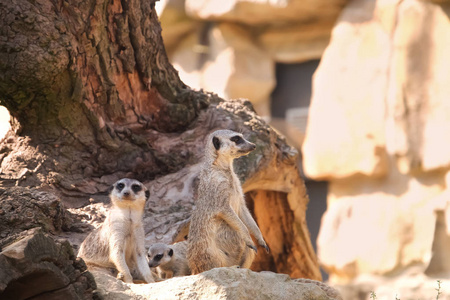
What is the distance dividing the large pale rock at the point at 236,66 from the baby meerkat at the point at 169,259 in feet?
16.3

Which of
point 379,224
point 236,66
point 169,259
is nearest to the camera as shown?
point 169,259

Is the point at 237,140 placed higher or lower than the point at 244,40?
lower

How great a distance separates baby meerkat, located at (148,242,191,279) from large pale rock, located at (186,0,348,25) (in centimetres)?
485

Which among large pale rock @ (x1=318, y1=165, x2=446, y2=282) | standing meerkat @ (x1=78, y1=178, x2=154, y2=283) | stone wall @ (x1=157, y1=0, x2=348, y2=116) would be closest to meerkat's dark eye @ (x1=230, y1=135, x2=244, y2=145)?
standing meerkat @ (x1=78, y1=178, x2=154, y2=283)

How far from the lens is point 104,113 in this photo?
5.14 m

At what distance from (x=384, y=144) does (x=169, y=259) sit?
4830 mm

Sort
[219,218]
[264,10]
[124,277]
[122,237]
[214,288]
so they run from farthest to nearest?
[264,10] < [219,218] < [122,237] < [124,277] < [214,288]

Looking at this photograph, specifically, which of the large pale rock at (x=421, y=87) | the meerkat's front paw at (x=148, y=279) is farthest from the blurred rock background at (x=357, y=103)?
the meerkat's front paw at (x=148, y=279)

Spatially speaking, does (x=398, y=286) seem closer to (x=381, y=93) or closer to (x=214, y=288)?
(x=381, y=93)

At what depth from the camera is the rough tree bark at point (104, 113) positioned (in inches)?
179

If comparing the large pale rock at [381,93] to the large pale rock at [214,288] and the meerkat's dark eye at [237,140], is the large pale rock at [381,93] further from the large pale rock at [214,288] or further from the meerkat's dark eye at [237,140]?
the large pale rock at [214,288]

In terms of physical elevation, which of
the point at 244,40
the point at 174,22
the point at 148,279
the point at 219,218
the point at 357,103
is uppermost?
the point at 174,22

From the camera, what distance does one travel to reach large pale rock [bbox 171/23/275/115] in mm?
9633

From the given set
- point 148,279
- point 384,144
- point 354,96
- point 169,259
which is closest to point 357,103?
point 354,96
